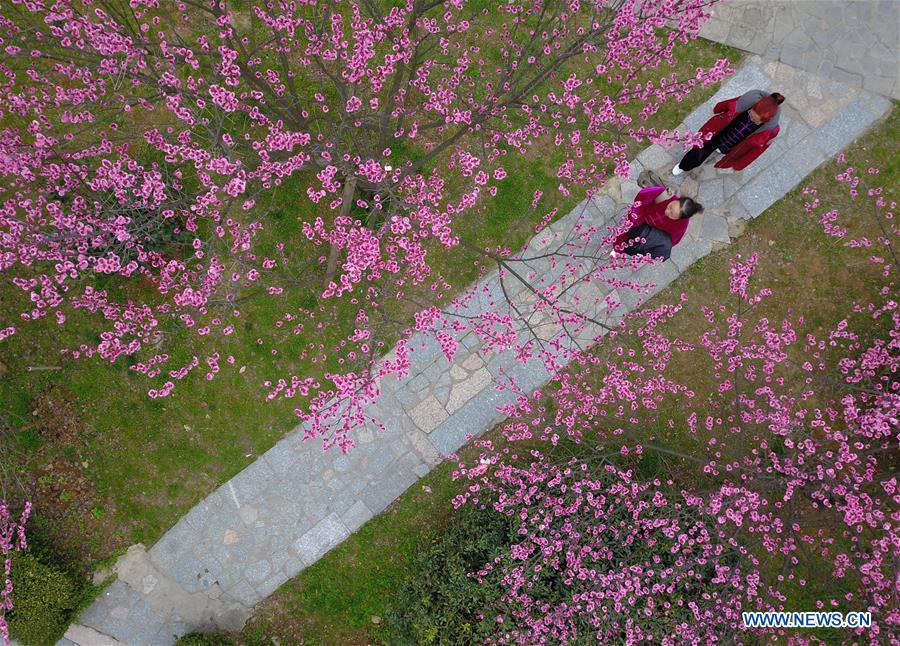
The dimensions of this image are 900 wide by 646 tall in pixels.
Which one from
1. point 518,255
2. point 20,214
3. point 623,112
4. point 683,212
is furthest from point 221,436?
point 623,112

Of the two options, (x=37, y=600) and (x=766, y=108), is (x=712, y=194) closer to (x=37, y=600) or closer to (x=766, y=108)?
(x=766, y=108)

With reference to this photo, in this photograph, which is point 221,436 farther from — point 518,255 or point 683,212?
point 683,212

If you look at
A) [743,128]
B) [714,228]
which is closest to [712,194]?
[714,228]

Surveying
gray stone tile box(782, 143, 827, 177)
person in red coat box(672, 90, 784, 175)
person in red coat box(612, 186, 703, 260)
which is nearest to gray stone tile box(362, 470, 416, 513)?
person in red coat box(612, 186, 703, 260)

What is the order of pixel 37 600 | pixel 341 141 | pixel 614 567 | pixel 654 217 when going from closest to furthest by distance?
pixel 614 567 < pixel 654 217 < pixel 37 600 < pixel 341 141

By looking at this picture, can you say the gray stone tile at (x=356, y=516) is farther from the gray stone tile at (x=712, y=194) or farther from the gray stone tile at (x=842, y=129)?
the gray stone tile at (x=842, y=129)

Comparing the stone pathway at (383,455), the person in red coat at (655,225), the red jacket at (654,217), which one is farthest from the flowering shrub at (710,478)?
the red jacket at (654,217)

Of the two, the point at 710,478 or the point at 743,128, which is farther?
the point at 710,478
